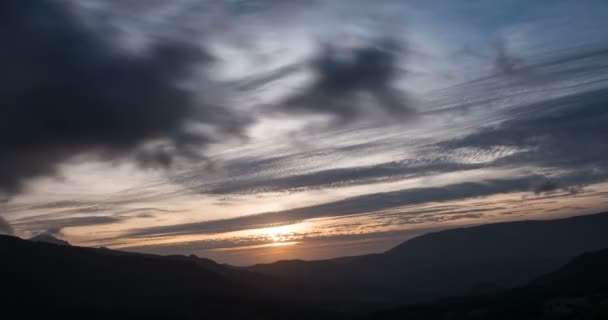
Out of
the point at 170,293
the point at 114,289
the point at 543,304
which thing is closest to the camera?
the point at 543,304

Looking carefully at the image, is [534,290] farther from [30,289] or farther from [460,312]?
[30,289]

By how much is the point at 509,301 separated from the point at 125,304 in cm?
8444

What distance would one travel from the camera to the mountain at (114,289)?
11225 centimetres

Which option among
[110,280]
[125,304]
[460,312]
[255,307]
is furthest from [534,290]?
[110,280]

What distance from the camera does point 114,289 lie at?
438ft

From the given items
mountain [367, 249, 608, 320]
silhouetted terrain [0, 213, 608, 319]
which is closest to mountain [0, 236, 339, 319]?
silhouetted terrain [0, 213, 608, 319]

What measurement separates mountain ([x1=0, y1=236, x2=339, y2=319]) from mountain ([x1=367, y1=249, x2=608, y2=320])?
34.7m

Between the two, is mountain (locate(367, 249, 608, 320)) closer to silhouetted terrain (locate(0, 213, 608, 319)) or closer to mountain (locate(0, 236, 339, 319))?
silhouetted terrain (locate(0, 213, 608, 319))

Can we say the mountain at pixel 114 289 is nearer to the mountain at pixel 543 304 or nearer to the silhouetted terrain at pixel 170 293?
the silhouetted terrain at pixel 170 293

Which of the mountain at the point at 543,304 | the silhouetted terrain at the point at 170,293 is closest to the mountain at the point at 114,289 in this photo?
the silhouetted terrain at the point at 170,293

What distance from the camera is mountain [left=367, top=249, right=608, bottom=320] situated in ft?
256

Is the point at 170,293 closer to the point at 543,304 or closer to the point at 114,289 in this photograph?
the point at 114,289

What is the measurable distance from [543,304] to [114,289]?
330 ft

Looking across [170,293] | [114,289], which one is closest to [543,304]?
[170,293]
